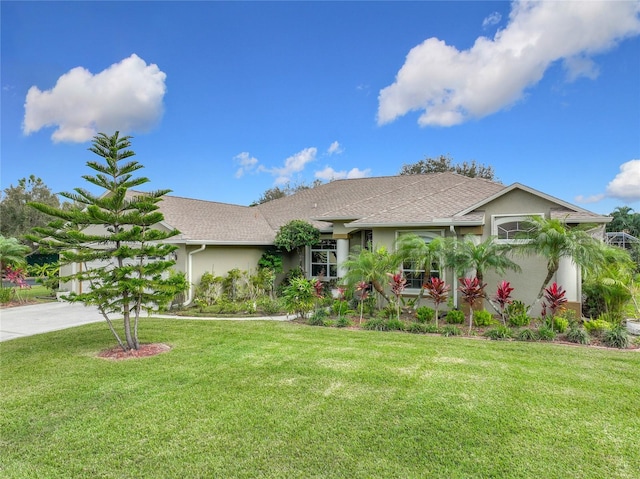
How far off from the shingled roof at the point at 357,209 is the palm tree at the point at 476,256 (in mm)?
1307

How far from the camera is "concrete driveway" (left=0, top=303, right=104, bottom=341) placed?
10.6m

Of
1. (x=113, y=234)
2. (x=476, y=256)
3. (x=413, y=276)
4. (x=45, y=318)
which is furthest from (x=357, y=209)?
(x=45, y=318)

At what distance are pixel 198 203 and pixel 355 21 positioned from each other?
11650 millimetres

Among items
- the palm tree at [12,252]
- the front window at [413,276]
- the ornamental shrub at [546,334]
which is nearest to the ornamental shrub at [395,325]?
the front window at [413,276]

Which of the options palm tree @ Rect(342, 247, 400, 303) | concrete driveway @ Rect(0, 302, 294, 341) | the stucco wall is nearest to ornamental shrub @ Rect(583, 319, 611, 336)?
palm tree @ Rect(342, 247, 400, 303)

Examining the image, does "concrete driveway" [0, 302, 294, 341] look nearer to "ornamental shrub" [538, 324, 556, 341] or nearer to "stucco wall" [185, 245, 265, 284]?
"stucco wall" [185, 245, 265, 284]

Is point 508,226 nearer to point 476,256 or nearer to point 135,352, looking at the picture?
point 476,256

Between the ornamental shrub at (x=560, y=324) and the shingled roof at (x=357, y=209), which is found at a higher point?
the shingled roof at (x=357, y=209)

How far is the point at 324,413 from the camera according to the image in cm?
474

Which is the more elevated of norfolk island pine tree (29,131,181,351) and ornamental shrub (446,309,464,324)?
norfolk island pine tree (29,131,181,351)

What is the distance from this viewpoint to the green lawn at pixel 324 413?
3666 millimetres

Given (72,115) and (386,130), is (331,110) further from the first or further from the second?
(72,115)

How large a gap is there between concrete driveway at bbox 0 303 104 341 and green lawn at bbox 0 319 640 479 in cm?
297

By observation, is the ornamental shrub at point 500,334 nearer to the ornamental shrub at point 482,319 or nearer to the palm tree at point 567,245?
the ornamental shrub at point 482,319
